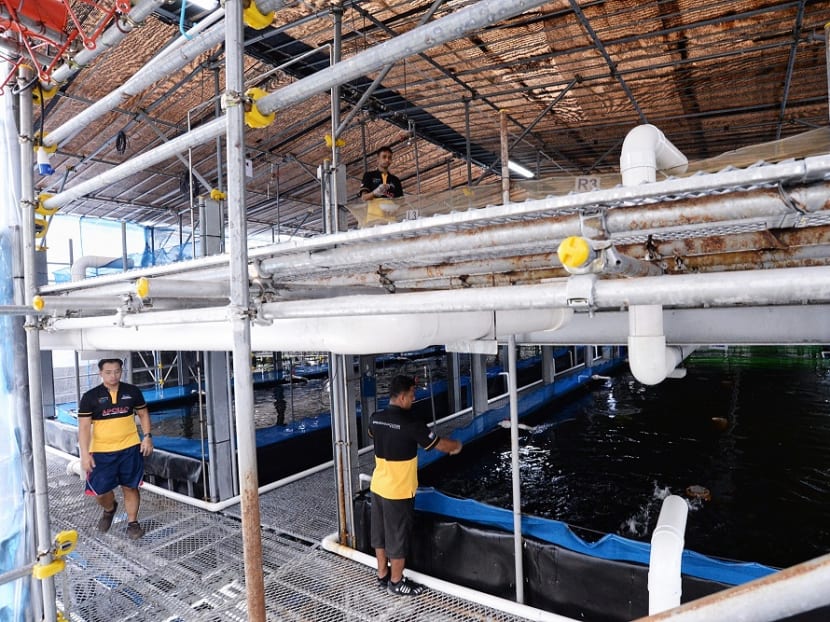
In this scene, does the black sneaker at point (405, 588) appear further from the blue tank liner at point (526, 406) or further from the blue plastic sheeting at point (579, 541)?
the blue tank liner at point (526, 406)

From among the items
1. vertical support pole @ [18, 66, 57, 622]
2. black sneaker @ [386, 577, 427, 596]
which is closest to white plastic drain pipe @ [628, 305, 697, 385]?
black sneaker @ [386, 577, 427, 596]

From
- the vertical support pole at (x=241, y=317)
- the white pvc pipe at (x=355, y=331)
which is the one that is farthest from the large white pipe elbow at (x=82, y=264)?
the vertical support pole at (x=241, y=317)

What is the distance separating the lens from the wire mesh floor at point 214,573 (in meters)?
4.03

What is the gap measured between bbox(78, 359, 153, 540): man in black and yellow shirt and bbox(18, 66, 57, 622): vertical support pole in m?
1.56

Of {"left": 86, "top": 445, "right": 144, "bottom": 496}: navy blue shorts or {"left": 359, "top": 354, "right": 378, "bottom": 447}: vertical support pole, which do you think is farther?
{"left": 359, "top": 354, "right": 378, "bottom": 447}: vertical support pole

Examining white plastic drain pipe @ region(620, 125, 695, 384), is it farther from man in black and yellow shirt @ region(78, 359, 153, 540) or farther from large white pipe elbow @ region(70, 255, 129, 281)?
large white pipe elbow @ region(70, 255, 129, 281)

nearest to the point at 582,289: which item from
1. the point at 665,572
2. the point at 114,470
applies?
the point at 665,572

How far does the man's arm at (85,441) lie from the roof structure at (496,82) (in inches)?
123

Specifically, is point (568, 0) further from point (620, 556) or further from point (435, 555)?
point (435, 555)

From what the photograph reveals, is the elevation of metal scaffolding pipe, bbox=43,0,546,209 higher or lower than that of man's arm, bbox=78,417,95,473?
higher

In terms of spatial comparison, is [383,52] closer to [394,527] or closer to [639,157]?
[639,157]

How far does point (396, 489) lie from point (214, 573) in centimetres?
205

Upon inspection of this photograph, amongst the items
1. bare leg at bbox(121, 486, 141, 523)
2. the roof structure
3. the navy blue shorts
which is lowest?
bare leg at bbox(121, 486, 141, 523)

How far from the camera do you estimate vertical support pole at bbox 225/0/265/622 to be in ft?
6.97
